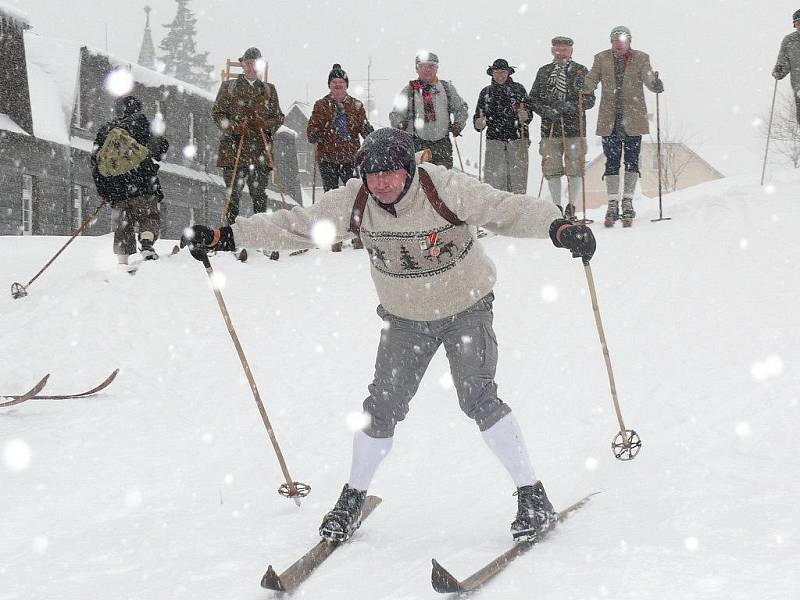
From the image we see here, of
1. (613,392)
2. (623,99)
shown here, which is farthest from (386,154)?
(623,99)

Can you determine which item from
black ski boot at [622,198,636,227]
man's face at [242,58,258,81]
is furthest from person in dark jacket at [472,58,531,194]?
man's face at [242,58,258,81]

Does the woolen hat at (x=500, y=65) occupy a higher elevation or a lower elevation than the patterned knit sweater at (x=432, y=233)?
higher

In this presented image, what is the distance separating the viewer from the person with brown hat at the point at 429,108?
9578 millimetres

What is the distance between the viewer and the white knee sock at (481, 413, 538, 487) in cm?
356

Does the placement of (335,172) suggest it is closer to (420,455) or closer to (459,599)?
(420,455)

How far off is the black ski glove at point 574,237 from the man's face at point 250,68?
7.21 m

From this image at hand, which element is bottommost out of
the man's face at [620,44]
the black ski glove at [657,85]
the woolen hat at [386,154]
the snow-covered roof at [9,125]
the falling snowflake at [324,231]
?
the falling snowflake at [324,231]

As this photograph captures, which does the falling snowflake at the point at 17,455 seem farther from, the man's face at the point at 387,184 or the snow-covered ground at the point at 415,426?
the man's face at the point at 387,184

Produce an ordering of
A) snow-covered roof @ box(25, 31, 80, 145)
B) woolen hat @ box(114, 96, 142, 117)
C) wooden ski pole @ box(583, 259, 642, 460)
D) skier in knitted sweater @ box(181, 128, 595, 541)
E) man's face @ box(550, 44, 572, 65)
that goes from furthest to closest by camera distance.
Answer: snow-covered roof @ box(25, 31, 80, 145) < man's face @ box(550, 44, 572, 65) < woolen hat @ box(114, 96, 142, 117) < wooden ski pole @ box(583, 259, 642, 460) < skier in knitted sweater @ box(181, 128, 595, 541)

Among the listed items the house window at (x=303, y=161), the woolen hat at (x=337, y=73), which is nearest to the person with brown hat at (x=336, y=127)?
the woolen hat at (x=337, y=73)

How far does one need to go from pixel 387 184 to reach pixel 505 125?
6.79 m

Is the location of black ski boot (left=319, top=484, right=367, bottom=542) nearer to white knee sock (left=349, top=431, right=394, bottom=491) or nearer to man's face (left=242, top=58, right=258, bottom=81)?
white knee sock (left=349, top=431, right=394, bottom=491)

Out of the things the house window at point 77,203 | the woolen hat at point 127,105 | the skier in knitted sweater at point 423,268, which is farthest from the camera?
the house window at point 77,203

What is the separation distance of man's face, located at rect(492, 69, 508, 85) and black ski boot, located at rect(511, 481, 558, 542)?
291 inches
